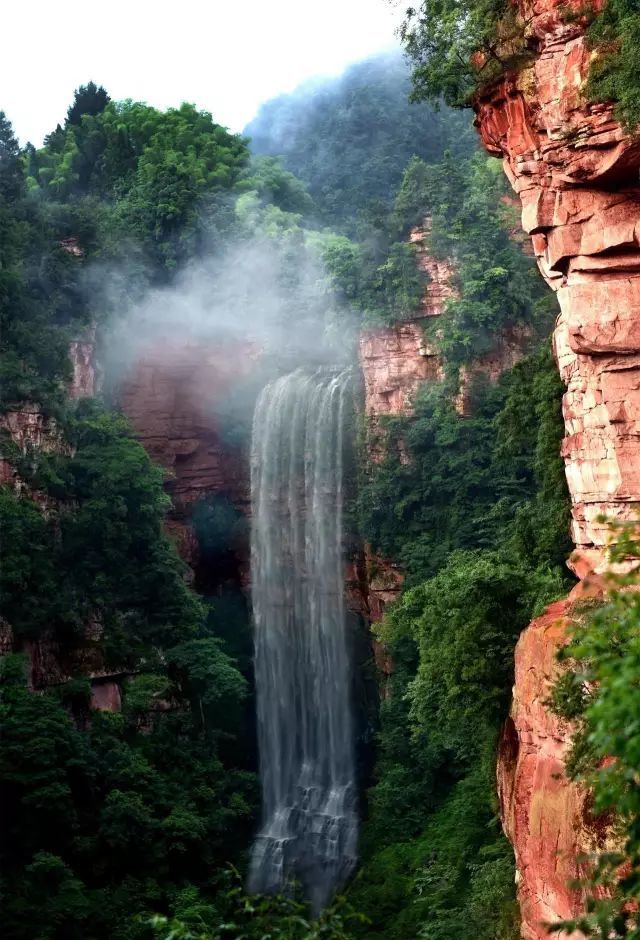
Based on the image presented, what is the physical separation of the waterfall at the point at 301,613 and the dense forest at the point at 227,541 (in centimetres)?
66

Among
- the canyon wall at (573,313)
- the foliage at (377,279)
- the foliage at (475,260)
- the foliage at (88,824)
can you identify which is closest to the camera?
the canyon wall at (573,313)

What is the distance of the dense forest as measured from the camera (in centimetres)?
1755

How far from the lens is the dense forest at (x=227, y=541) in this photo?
17.5m

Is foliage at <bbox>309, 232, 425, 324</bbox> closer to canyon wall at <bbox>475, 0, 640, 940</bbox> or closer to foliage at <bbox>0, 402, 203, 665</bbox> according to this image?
foliage at <bbox>0, 402, 203, 665</bbox>

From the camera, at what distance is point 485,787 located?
21688 mm

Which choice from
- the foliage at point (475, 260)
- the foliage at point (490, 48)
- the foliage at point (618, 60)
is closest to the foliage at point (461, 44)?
the foliage at point (490, 48)

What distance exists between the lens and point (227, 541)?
31.6 m

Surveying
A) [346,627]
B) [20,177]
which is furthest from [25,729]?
[20,177]

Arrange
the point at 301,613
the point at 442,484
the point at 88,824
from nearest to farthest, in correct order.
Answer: the point at 88,824, the point at 442,484, the point at 301,613

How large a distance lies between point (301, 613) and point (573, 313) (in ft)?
58.5

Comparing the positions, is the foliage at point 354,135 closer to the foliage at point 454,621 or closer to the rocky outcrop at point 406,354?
the rocky outcrop at point 406,354

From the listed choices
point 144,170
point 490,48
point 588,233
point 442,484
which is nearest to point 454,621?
point 588,233

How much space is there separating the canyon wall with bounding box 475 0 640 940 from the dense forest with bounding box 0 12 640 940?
667 mm

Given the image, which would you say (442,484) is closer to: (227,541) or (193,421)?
(227,541)
